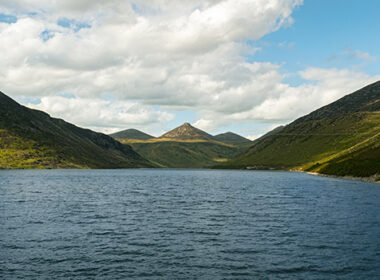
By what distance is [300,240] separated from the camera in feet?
145

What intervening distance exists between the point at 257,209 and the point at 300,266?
38.8m

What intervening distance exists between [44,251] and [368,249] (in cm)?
3937

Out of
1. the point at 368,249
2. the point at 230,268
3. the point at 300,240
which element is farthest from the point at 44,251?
the point at 368,249

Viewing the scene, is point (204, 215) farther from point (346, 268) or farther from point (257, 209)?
point (346, 268)

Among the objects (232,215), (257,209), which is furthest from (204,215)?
(257,209)

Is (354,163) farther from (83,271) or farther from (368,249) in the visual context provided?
(83,271)

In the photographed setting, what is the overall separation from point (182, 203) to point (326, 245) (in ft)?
148

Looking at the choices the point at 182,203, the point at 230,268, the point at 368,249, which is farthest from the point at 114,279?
the point at 182,203

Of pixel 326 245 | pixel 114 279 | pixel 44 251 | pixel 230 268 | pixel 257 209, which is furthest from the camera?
pixel 257 209

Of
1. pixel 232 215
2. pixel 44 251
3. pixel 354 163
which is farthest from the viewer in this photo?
pixel 354 163

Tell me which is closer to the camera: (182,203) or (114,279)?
(114,279)

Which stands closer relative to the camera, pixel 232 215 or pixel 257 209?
pixel 232 215

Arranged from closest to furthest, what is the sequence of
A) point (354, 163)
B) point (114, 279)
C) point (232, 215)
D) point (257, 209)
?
point (114, 279)
point (232, 215)
point (257, 209)
point (354, 163)

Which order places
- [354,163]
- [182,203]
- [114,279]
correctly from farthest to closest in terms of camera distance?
[354,163] → [182,203] → [114,279]
